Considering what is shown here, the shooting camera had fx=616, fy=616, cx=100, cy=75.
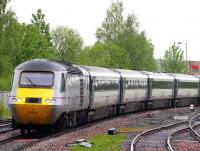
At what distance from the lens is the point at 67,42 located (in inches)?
4336

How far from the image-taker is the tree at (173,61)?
3642 inches

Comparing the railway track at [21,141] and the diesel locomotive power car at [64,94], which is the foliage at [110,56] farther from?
the railway track at [21,141]

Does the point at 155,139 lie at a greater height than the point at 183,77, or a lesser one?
lesser

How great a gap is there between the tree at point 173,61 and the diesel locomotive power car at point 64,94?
51.0 meters

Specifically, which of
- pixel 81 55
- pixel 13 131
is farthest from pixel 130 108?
pixel 81 55

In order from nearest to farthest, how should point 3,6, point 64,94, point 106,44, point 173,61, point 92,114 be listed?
point 64,94 < point 92,114 < point 3,6 < point 106,44 < point 173,61

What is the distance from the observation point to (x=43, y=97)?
2189 centimetres

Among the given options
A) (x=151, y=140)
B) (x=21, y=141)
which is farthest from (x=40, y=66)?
(x=151, y=140)

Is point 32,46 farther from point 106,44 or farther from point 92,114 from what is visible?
point 92,114

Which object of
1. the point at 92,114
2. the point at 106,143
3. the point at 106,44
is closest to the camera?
the point at 106,143

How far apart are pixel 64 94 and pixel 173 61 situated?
71.9 metres

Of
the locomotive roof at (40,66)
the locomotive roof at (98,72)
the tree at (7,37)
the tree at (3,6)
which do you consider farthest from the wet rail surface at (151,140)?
the tree at (3,6)

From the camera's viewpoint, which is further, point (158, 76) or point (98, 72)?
point (158, 76)

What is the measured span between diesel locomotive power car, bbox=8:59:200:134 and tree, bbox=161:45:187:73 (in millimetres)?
50999
